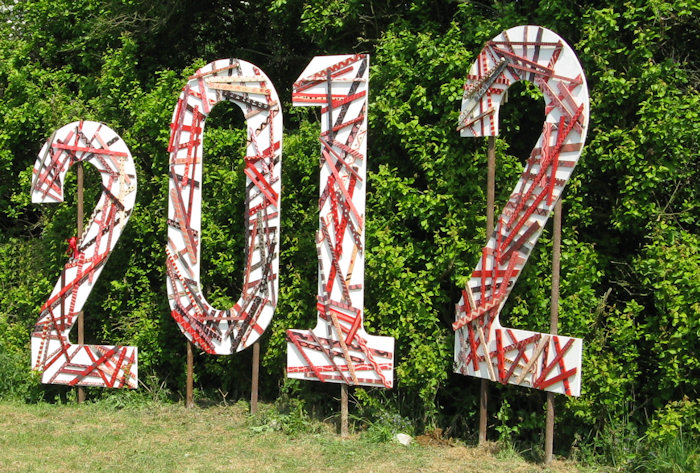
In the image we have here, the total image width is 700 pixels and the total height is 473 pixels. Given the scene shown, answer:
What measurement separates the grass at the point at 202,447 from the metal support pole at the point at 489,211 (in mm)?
223

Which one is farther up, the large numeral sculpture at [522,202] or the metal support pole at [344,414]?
the large numeral sculpture at [522,202]

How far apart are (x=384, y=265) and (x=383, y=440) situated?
5.08 ft

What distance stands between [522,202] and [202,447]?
342cm

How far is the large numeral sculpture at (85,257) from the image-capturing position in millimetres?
7965

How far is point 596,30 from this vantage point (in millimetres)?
6699

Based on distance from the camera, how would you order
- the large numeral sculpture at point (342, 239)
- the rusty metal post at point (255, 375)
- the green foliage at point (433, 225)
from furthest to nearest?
the rusty metal post at point (255, 375) < the large numeral sculpture at point (342, 239) < the green foliage at point (433, 225)

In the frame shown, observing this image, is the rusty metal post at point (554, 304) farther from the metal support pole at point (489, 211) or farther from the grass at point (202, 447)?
the metal support pole at point (489, 211)

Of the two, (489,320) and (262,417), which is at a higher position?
(489,320)

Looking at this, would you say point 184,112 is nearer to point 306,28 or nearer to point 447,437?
point 306,28

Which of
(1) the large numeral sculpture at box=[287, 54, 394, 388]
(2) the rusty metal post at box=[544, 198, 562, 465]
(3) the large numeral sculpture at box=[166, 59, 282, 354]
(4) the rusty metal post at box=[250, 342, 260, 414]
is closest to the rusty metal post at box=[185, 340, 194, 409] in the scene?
(3) the large numeral sculpture at box=[166, 59, 282, 354]

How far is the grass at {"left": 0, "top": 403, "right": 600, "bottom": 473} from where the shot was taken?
20.9 feet

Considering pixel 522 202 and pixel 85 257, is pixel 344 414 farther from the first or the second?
pixel 85 257

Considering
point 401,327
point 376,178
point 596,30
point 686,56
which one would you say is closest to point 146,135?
point 376,178

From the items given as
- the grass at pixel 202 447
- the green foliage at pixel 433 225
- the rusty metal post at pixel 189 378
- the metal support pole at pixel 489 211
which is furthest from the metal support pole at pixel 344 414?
the rusty metal post at pixel 189 378
